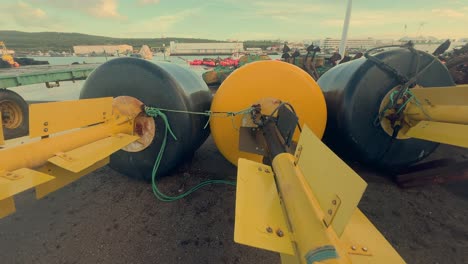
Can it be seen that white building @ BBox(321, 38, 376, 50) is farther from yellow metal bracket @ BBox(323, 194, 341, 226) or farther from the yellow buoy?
yellow metal bracket @ BBox(323, 194, 341, 226)

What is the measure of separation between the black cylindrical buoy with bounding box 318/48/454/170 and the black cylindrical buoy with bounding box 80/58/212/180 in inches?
88.6

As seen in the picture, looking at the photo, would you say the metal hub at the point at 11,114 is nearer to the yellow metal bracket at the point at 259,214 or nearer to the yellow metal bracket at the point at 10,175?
the yellow metal bracket at the point at 10,175

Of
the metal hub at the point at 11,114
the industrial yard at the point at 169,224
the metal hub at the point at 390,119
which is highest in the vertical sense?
the metal hub at the point at 390,119

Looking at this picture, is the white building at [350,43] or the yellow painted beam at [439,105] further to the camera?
the white building at [350,43]

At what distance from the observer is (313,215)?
1.14 metres

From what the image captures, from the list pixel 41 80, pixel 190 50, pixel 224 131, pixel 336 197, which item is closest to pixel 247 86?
pixel 224 131

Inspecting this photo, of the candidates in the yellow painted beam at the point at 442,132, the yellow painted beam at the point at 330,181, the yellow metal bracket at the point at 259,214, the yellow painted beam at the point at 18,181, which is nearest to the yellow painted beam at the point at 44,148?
the yellow painted beam at the point at 18,181

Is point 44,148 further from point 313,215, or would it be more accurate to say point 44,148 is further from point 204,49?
point 204,49

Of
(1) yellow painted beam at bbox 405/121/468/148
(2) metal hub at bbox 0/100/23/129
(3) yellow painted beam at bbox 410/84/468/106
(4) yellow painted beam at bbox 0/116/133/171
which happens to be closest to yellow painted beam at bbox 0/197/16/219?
(4) yellow painted beam at bbox 0/116/133/171

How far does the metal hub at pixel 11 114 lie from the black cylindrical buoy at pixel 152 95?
446 cm

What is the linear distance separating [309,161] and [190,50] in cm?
7929

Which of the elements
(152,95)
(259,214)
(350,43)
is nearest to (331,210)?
(259,214)

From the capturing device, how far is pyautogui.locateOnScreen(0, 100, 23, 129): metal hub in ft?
19.5

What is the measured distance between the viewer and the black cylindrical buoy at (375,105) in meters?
3.38
